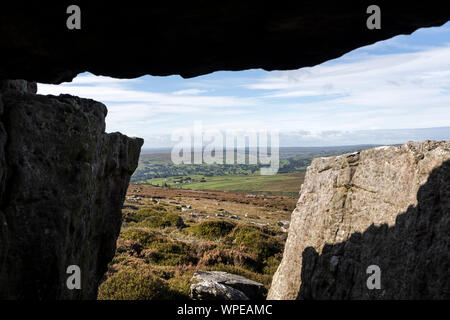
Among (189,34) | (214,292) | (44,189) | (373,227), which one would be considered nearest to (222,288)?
(214,292)

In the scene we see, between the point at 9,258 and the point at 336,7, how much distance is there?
30.0 feet

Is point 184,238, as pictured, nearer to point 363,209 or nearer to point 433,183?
point 363,209

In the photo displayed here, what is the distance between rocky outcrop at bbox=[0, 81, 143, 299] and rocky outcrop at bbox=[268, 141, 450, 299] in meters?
8.09

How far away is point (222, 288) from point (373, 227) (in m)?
6.77

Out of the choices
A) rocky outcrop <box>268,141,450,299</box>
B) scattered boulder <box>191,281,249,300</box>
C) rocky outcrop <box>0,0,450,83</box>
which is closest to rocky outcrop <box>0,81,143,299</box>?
rocky outcrop <box>0,0,450,83</box>

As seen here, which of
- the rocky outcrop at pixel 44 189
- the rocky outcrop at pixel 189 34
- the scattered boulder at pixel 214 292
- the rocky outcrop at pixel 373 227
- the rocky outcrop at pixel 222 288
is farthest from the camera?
the rocky outcrop at pixel 222 288

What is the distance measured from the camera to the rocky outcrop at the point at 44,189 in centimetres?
737

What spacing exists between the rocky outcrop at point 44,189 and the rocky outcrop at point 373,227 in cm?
809

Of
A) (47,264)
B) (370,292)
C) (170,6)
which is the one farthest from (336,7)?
(47,264)

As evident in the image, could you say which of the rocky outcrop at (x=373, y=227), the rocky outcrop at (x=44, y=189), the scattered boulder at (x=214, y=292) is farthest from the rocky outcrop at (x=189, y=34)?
the scattered boulder at (x=214, y=292)

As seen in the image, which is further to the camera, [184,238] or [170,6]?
[184,238]

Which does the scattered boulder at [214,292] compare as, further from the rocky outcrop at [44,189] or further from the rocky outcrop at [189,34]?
the rocky outcrop at [189,34]

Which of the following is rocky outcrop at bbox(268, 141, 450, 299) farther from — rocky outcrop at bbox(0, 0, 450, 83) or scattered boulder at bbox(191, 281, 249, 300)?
rocky outcrop at bbox(0, 0, 450, 83)
